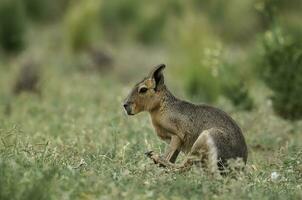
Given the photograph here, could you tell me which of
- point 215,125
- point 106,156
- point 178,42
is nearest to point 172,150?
point 215,125

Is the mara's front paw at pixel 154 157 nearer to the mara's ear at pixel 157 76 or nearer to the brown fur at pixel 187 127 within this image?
the brown fur at pixel 187 127

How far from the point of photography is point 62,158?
8.20m

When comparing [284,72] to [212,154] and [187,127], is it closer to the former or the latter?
[187,127]

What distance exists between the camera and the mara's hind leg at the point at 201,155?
8000 mm

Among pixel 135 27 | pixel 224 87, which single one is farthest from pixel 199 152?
pixel 135 27

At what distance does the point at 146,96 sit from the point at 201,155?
119 cm

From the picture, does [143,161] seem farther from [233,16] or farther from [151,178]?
[233,16]

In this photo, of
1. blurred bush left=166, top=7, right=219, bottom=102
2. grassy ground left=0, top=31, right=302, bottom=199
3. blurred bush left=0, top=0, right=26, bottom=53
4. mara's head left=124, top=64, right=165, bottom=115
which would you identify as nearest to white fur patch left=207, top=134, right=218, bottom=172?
grassy ground left=0, top=31, right=302, bottom=199

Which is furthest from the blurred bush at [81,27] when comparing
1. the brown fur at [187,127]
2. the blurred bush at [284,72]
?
the brown fur at [187,127]

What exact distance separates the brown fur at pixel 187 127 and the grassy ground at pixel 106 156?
10.9 inches

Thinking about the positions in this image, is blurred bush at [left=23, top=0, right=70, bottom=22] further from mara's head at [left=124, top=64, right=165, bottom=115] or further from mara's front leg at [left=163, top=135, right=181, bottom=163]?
mara's front leg at [left=163, top=135, right=181, bottom=163]

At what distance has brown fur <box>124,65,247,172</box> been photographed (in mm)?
8102

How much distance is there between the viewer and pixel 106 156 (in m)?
8.46

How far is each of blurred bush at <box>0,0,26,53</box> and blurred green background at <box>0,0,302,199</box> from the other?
28 mm
